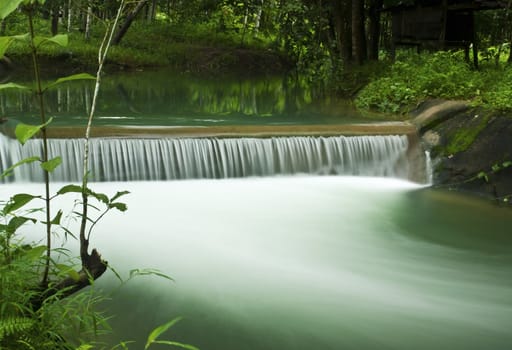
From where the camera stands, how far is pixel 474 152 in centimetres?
834

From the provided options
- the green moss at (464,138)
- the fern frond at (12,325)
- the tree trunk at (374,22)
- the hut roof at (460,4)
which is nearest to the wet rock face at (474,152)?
the green moss at (464,138)

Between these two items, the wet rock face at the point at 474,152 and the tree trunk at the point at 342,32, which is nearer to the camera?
the wet rock face at the point at 474,152

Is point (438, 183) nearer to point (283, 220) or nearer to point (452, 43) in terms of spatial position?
point (283, 220)

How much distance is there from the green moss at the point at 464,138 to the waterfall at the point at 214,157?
69 cm

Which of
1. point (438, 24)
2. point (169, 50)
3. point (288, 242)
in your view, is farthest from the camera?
point (169, 50)

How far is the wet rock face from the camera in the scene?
8.03 m

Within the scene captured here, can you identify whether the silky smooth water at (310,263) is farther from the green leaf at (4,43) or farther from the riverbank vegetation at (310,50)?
the green leaf at (4,43)

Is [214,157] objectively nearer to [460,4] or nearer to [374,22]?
[460,4]

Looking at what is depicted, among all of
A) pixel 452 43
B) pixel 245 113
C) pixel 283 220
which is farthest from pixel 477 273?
pixel 452 43

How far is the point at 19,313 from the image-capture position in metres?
3.04

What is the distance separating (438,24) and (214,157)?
9.27 meters

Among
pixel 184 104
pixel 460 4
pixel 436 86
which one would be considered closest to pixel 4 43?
pixel 436 86

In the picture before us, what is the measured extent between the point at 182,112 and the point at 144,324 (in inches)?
298

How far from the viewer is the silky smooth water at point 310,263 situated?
4391mm
